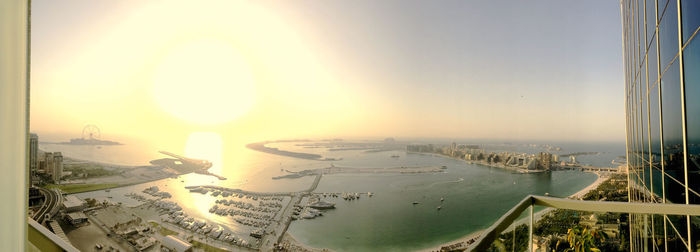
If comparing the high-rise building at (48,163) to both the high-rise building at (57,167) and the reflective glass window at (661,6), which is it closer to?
→ the high-rise building at (57,167)

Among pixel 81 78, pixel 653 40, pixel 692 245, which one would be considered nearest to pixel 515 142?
pixel 653 40

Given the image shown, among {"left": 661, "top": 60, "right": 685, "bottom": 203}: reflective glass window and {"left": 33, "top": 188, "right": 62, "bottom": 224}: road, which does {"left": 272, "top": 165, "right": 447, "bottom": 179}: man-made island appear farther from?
{"left": 661, "top": 60, "right": 685, "bottom": 203}: reflective glass window

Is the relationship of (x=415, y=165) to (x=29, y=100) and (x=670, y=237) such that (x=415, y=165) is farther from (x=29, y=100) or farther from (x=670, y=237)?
(x=29, y=100)

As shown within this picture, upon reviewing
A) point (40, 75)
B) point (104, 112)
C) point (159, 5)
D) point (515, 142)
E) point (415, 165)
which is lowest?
point (415, 165)

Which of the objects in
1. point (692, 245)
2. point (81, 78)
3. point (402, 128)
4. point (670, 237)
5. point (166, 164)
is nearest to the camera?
point (670, 237)

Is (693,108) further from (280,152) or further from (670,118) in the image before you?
(280,152)

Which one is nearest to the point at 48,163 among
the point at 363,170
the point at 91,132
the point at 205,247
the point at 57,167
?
the point at 57,167

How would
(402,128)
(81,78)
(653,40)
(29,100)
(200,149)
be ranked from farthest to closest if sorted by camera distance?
(402,128) → (200,149) → (81,78) → (653,40) → (29,100)
